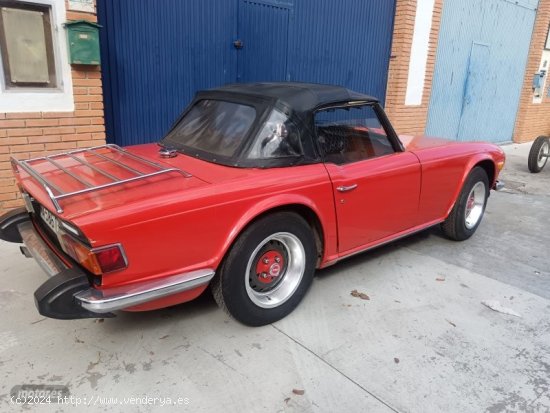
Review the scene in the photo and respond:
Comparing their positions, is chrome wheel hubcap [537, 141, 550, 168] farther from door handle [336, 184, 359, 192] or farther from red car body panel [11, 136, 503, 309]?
door handle [336, 184, 359, 192]

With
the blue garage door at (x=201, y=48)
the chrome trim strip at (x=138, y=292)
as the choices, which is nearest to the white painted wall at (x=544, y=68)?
the blue garage door at (x=201, y=48)

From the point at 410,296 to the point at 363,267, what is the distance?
0.55m

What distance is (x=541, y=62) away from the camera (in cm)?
1207

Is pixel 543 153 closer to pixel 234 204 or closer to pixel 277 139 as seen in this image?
pixel 277 139

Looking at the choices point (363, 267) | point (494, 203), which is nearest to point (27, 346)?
point (363, 267)

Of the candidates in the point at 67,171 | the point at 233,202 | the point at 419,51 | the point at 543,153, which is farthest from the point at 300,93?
the point at 543,153

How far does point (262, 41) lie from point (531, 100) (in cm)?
916

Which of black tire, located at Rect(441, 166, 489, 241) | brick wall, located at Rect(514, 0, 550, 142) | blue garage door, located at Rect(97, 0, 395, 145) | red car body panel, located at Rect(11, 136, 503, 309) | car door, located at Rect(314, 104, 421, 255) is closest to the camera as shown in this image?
red car body panel, located at Rect(11, 136, 503, 309)

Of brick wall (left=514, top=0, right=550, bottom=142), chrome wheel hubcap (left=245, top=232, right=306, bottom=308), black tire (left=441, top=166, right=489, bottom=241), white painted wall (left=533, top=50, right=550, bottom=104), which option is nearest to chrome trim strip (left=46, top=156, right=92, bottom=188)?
chrome wheel hubcap (left=245, top=232, right=306, bottom=308)

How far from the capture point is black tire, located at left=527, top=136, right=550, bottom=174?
820cm

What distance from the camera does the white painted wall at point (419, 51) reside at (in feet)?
26.7

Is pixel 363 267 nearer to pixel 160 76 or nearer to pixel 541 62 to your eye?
pixel 160 76

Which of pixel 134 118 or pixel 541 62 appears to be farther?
pixel 541 62

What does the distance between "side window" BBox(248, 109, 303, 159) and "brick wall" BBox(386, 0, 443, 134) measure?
561cm
